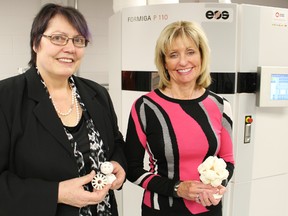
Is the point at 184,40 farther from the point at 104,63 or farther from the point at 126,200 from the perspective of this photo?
the point at 104,63

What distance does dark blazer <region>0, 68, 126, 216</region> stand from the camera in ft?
2.99

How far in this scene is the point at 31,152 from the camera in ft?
3.08

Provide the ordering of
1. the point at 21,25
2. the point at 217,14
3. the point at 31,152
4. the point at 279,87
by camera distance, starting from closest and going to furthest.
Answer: the point at 31,152 → the point at 217,14 → the point at 279,87 → the point at 21,25

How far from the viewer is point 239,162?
1917mm

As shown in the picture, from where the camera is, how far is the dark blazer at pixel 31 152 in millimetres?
912

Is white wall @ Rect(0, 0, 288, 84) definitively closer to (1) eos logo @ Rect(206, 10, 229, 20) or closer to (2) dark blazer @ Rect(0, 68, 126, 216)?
(1) eos logo @ Rect(206, 10, 229, 20)

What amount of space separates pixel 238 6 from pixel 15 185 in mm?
1516

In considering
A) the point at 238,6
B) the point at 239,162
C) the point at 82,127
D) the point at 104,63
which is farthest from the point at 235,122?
the point at 104,63

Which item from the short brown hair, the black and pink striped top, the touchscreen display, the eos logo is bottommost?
the black and pink striped top

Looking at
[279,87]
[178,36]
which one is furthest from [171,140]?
[279,87]

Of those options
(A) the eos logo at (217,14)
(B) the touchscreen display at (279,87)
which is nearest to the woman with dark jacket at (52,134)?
(A) the eos logo at (217,14)

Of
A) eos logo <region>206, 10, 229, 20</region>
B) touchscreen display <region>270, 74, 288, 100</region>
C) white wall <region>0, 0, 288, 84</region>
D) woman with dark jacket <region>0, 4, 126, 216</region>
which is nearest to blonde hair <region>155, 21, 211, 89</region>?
woman with dark jacket <region>0, 4, 126, 216</region>

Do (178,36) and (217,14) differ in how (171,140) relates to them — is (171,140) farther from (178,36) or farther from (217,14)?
(217,14)

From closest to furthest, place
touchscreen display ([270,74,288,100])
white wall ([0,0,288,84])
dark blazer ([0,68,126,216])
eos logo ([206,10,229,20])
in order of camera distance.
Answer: dark blazer ([0,68,126,216])
eos logo ([206,10,229,20])
touchscreen display ([270,74,288,100])
white wall ([0,0,288,84])
